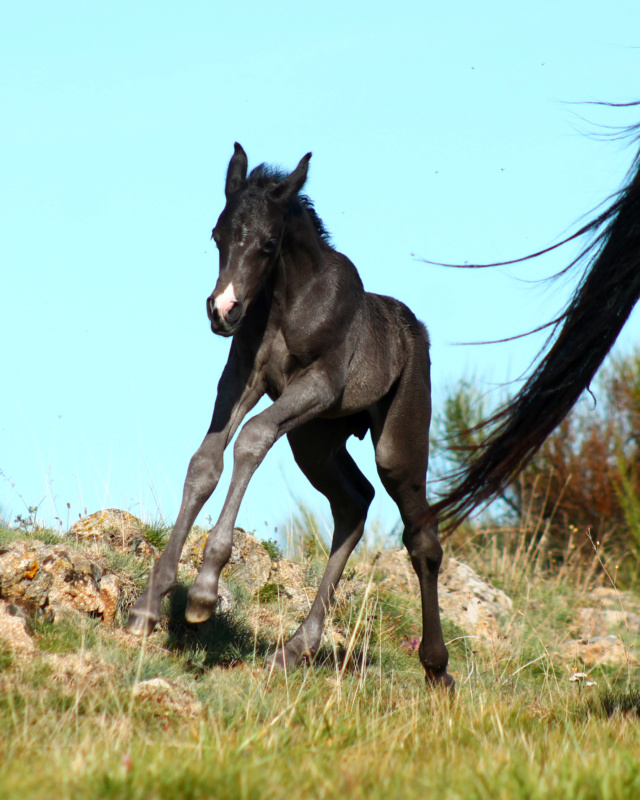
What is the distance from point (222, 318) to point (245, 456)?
0.73 m

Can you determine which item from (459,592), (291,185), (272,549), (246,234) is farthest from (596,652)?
(246,234)

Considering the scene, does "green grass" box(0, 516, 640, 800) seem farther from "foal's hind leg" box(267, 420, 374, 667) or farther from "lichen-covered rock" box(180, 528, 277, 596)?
"lichen-covered rock" box(180, 528, 277, 596)

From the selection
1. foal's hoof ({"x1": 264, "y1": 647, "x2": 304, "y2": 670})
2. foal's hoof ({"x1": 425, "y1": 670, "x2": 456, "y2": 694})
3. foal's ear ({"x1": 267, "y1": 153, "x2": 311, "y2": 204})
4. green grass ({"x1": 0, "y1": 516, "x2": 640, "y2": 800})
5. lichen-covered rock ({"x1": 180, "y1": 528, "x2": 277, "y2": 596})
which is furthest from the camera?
lichen-covered rock ({"x1": 180, "y1": 528, "x2": 277, "y2": 596})

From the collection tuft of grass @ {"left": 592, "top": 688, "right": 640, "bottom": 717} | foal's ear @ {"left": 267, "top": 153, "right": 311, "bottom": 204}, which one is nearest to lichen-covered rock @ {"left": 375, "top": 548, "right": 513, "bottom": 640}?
tuft of grass @ {"left": 592, "top": 688, "right": 640, "bottom": 717}

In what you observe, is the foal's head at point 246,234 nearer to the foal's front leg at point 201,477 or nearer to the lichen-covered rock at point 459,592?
the foal's front leg at point 201,477

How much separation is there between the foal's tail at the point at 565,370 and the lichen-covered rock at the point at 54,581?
2.52 meters

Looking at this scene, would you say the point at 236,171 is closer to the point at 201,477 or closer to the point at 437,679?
the point at 201,477

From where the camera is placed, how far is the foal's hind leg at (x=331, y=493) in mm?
5815

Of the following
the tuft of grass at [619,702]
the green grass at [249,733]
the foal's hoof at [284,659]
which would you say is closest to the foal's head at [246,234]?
the green grass at [249,733]

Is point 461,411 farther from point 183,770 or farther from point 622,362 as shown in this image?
point 183,770

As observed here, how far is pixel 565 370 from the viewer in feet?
13.8

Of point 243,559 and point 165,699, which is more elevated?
point 243,559

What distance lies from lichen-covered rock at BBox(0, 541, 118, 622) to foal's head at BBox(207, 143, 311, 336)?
77.5 inches

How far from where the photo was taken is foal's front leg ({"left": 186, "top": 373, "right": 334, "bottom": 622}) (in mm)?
4289
